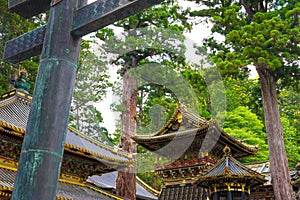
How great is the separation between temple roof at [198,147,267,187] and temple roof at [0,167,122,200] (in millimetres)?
3131

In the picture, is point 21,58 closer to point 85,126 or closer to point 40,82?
point 40,82

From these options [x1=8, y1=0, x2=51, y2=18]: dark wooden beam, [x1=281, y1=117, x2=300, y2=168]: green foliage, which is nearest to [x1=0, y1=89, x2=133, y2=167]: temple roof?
[x1=8, y1=0, x2=51, y2=18]: dark wooden beam

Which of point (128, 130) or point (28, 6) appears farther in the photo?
point (128, 130)

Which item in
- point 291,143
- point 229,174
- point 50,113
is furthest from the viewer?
point 291,143

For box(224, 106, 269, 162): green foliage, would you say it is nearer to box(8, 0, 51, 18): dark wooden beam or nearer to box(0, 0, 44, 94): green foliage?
box(0, 0, 44, 94): green foliage

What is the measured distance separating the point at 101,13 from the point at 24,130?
6466 millimetres

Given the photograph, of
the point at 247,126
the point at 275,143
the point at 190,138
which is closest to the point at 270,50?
the point at 275,143

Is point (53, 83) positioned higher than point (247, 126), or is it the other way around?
point (247, 126)

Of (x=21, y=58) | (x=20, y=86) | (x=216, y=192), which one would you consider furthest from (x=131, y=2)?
(x=20, y=86)

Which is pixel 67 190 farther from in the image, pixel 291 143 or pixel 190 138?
pixel 291 143

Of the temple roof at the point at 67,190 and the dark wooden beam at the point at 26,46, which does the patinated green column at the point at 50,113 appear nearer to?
the dark wooden beam at the point at 26,46

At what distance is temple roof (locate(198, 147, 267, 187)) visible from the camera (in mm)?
9383

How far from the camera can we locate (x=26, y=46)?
2.88 meters

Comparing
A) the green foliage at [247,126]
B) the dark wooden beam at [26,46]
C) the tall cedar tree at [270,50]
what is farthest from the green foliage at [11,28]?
the dark wooden beam at [26,46]
